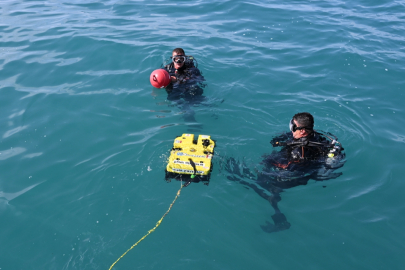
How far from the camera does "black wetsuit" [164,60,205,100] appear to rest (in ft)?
25.8

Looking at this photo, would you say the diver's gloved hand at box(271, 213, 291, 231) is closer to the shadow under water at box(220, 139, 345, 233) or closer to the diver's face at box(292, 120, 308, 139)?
the shadow under water at box(220, 139, 345, 233)

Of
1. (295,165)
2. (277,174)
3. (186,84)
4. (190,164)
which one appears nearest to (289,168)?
(295,165)

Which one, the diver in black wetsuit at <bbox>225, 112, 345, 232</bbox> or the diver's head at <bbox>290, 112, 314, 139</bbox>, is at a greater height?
the diver's head at <bbox>290, 112, 314, 139</bbox>

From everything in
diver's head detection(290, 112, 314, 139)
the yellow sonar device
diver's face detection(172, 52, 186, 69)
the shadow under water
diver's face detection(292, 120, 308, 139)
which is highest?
diver's face detection(172, 52, 186, 69)

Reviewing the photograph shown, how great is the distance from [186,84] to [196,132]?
183 cm

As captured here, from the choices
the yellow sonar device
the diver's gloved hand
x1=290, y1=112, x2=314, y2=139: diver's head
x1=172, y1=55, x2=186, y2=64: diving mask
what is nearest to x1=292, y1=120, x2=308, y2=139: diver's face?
x1=290, y1=112, x2=314, y2=139: diver's head

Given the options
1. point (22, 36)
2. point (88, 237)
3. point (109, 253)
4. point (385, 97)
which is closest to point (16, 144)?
point (88, 237)

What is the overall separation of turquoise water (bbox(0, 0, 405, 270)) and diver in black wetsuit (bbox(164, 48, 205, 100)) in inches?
11.6

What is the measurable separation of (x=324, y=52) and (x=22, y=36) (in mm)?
Answer: 10160

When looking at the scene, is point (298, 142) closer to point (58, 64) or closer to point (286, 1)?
point (58, 64)

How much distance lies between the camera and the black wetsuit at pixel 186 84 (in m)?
7.87

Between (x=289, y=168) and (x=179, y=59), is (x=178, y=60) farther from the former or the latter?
(x=289, y=168)

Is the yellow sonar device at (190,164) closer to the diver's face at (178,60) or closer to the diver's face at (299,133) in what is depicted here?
the diver's face at (299,133)

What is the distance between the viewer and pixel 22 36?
1111cm
